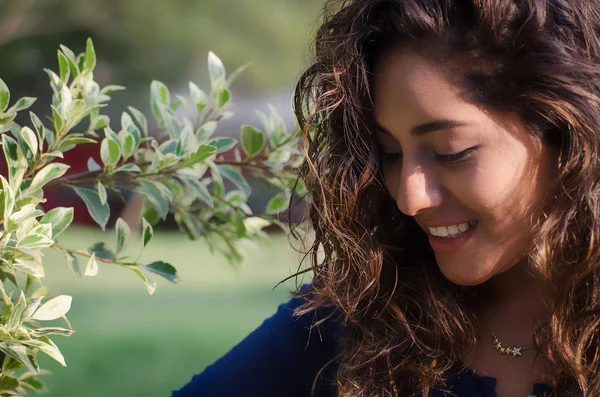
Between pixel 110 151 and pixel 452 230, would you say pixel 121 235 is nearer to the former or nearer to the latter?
pixel 110 151

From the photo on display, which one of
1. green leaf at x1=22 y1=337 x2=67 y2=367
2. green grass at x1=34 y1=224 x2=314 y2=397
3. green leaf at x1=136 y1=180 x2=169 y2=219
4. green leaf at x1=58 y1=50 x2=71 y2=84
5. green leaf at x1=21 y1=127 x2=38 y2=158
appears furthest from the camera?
green grass at x1=34 y1=224 x2=314 y2=397

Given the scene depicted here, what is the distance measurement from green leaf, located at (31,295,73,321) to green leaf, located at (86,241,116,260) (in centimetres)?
22

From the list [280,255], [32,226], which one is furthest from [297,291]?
[280,255]

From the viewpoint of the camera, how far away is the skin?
140 centimetres

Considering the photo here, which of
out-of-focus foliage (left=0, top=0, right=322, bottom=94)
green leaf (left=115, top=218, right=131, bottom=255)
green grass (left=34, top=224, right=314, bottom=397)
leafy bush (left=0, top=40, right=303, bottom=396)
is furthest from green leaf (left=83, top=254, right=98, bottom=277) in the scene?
out-of-focus foliage (left=0, top=0, right=322, bottom=94)

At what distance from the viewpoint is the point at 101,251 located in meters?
1.42

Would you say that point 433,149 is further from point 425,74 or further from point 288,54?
point 288,54

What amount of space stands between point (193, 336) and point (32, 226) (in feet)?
13.8

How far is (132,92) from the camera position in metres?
10.2

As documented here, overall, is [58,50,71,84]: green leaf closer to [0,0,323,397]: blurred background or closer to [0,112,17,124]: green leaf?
[0,112,17,124]: green leaf

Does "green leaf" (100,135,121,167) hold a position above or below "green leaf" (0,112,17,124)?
below

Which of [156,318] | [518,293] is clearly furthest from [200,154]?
[156,318]

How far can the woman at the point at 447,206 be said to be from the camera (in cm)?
139

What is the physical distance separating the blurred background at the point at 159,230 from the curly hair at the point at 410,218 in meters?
0.46
